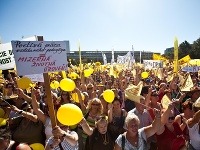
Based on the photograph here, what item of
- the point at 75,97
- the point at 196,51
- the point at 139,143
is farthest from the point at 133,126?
the point at 196,51

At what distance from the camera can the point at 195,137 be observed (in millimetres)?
4137

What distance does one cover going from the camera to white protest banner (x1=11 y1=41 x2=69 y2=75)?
124 inches

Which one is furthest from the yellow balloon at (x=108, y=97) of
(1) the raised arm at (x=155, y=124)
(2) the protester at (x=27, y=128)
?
(1) the raised arm at (x=155, y=124)

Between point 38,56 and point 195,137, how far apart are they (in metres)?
2.63

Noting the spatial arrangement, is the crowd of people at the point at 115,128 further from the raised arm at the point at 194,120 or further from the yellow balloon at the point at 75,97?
the yellow balloon at the point at 75,97

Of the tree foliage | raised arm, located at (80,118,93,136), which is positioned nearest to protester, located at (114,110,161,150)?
raised arm, located at (80,118,93,136)

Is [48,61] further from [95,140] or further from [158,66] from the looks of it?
[158,66]

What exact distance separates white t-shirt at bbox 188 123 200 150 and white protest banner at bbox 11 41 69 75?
2.19 m

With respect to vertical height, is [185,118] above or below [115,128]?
above

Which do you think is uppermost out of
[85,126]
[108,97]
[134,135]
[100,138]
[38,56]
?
[38,56]

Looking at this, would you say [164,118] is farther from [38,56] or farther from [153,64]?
[153,64]

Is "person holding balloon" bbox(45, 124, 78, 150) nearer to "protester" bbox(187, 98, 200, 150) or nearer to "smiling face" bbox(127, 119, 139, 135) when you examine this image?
"smiling face" bbox(127, 119, 139, 135)

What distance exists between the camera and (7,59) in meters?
7.93

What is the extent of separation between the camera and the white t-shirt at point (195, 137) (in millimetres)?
4121
